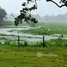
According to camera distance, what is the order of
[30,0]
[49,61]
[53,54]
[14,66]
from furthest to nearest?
1. [30,0]
2. [53,54]
3. [49,61]
4. [14,66]

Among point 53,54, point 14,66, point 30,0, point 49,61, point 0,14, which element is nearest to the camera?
point 14,66

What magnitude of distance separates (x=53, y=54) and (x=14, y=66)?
8340mm

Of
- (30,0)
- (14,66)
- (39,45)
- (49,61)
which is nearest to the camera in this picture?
(14,66)

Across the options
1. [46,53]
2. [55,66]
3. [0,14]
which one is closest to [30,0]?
[46,53]

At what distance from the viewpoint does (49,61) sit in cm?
2253

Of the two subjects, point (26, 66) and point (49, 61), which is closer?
point (26, 66)

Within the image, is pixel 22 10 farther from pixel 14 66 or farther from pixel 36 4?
pixel 14 66

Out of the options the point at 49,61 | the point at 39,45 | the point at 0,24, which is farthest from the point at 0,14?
the point at 49,61

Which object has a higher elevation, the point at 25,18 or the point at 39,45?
the point at 25,18

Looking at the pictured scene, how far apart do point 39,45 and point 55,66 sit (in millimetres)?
15411

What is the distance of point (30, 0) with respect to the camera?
3017 centimetres

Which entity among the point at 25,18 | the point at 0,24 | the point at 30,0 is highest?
the point at 30,0

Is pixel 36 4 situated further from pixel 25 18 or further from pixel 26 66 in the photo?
pixel 26 66

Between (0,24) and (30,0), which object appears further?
(0,24)
